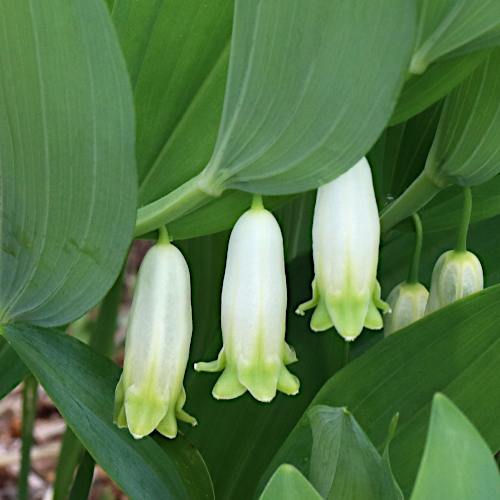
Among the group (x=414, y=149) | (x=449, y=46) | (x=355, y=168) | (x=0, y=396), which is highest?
(x=449, y=46)

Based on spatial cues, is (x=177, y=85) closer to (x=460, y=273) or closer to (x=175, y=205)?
(x=175, y=205)

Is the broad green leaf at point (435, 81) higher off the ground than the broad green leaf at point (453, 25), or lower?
lower

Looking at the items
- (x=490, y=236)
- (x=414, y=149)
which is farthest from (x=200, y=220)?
(x=490, y=236)

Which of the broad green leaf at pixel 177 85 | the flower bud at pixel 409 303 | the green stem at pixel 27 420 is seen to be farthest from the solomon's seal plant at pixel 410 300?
the green stem at pixel 27 420

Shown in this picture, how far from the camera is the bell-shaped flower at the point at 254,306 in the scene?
20.5 inches

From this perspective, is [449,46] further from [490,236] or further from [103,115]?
[490,236]

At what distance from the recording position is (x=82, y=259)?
0.53 metres

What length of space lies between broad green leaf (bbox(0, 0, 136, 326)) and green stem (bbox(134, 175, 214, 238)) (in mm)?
40

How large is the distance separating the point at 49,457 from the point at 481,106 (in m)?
1.54

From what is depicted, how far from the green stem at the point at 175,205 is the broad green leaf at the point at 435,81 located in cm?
18

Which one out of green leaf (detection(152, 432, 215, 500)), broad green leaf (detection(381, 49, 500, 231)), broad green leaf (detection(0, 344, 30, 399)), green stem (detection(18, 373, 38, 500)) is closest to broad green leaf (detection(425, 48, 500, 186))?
broad green leaf (detection(381, 49, 500, 231))

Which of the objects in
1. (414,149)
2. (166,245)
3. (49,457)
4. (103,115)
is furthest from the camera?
(49,457)

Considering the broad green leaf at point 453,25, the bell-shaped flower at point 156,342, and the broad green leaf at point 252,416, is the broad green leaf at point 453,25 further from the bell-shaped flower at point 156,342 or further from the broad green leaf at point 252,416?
the broad green leaf at point 252,416

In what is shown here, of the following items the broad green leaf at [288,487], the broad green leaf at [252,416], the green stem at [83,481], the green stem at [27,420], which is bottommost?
the green stem at [27,420]
